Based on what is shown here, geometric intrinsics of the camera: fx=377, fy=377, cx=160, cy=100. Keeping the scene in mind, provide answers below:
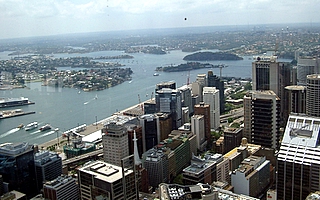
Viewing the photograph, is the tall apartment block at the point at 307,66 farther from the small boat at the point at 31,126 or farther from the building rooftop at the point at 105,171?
the building rooftop at the point at 105,171

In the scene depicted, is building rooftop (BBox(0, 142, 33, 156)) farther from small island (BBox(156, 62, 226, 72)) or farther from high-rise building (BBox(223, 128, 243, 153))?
small island (BBox(156, 62, 226, 72))

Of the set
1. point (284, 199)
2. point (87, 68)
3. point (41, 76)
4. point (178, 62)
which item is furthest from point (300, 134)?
point (178, 62)

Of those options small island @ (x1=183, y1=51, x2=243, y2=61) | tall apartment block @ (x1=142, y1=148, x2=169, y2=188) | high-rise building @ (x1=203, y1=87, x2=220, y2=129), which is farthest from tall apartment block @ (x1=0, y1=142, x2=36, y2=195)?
small island @ (x1=183, y1=51, x2=243, y2=61)

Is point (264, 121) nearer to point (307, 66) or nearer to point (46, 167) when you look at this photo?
point (307, 66)

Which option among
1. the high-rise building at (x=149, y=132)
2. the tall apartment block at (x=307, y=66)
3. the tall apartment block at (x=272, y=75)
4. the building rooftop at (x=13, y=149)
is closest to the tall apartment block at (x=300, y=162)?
the high-rise building at (x=149, y=132)

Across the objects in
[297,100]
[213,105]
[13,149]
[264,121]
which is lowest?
[213,105]

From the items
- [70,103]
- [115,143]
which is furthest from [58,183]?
[70,103]

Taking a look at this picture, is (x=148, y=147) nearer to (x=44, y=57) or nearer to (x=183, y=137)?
(x=183, y=137)
